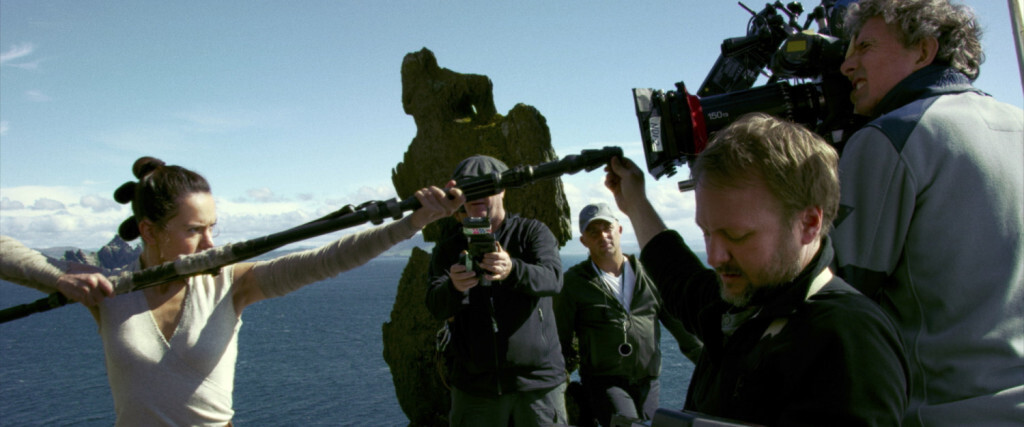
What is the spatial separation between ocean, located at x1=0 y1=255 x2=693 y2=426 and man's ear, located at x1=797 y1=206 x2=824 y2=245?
59.9ft

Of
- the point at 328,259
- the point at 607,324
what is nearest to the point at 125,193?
the point at 328,259

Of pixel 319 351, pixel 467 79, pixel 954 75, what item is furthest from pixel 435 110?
pixel 319 351

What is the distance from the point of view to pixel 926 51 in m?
1.96

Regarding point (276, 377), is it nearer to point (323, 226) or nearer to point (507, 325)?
point (507, 325)

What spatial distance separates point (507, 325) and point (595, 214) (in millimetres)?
1501

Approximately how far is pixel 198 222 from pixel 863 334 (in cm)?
243

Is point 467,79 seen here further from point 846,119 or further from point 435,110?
point 846,119

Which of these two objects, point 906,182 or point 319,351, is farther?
point 319,351

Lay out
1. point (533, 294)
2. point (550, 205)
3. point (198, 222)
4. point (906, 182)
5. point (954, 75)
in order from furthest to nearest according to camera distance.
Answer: point (550, 205), point (533, 294), point (198, 222), point (954, 75), point (906, 182)

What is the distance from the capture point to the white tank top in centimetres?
246

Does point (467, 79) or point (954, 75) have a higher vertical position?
point (467, 79)

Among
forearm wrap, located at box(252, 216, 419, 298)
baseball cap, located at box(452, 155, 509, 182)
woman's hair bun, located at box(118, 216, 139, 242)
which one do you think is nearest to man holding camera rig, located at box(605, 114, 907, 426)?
forearm wrap, located at box(252, 216, 419, 298)

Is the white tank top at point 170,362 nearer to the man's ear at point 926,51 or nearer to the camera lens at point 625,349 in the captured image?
the man's ear at point 926,51

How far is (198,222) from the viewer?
106 inches
